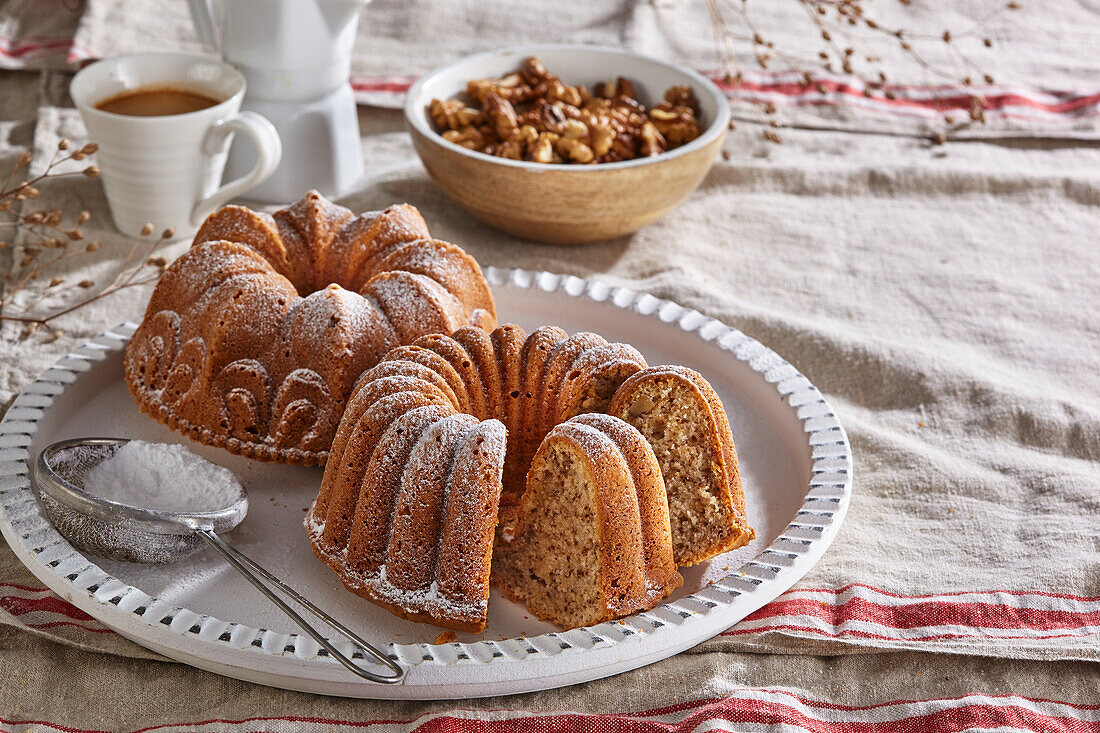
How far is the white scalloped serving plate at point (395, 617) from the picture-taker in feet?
4.25

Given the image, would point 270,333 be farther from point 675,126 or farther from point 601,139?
point 675,126

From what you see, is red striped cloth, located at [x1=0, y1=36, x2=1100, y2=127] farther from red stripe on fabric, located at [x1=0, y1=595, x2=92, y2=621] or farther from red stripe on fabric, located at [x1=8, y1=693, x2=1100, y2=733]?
red stripe on fabric, located at [x1=8, y1=693, x2=1100, y2=733]

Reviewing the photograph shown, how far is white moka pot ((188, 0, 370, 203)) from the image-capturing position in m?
2.60

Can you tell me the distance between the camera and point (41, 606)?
4.92 feet

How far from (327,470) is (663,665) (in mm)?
545

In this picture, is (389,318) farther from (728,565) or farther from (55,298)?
(55,298)

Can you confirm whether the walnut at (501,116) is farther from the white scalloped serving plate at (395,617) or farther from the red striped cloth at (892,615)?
the red striped cloth at (892,615)

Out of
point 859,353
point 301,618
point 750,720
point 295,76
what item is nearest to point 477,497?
point 301,618

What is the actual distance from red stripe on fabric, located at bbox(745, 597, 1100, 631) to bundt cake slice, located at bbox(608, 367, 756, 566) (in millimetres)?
123

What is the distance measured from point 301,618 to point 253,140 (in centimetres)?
150

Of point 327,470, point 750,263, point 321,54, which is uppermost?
point 321,54

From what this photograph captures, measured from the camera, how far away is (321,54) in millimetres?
2682

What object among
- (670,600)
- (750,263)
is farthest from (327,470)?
(750,263)

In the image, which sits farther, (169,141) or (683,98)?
(683,98)
